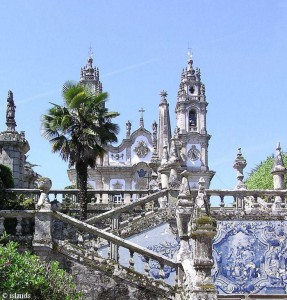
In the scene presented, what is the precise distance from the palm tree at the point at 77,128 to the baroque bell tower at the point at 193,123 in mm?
48030

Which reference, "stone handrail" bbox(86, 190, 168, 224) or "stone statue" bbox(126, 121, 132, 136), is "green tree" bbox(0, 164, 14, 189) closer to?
"stone handrail" bbox(86, 190, 168, 224)

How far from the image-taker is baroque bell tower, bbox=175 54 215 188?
246ft

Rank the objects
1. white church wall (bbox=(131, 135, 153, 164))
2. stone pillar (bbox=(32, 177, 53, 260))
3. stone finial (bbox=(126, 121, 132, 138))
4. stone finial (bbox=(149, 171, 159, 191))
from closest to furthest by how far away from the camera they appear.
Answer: stone pillar (bbox=(32, 177, 53, 260)) < stone finial (bbox=(149, 171, 159, 191)) < white church wall (bbox=(131, 135, 153, 164)) < stone finial (bbox=(126, 121, 132, 138))

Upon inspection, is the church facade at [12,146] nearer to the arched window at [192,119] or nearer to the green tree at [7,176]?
the green tree at [7,176]

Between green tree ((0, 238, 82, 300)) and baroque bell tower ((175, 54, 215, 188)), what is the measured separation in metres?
60.7

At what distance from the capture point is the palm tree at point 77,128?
25.6 metres

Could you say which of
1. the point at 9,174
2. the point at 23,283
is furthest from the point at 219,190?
the point at 23,283

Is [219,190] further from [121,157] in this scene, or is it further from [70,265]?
[121,157]

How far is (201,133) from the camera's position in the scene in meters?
76.4

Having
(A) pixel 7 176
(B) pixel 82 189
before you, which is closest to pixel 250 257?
(B) pixel 82 189

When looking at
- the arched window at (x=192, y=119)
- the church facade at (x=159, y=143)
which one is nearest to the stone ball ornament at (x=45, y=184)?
the church facade at (x=159, y=143)

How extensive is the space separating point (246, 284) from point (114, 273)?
8.05 meters

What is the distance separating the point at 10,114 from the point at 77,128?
11.5ft

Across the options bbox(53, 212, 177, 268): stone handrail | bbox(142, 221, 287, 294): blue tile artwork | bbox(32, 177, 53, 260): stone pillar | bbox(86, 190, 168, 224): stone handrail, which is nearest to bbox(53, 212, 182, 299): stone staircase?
bbox(53, 212, 177, 268): stone handrail
